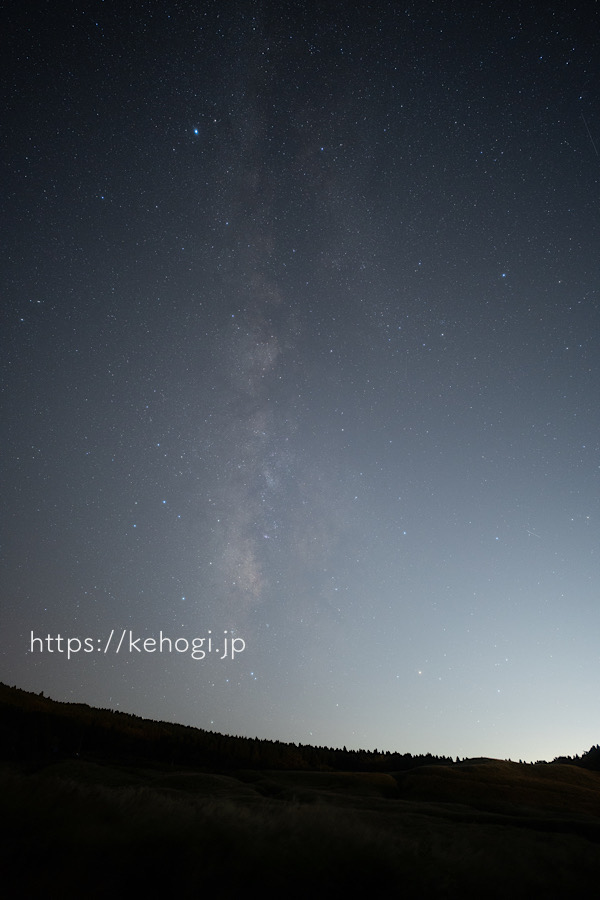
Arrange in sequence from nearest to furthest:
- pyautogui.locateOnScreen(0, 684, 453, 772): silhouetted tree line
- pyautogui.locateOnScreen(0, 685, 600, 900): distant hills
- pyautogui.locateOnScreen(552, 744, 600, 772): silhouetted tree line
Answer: pyautogui.locateOnScreen(0, 685, 600, 900): distant hills, pyautogui.locateOnScreen(0, 684, 453, 772): silhouetted tree line, pyautogui.locateOnScreen(552, 744, 600, 772): silhouetted tree line

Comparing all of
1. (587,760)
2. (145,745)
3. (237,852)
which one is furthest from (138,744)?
(587,760)

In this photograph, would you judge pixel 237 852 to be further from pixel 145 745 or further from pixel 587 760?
pixel 587 760

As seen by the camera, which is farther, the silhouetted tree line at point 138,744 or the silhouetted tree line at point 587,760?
the silhouetted tree line at point 587,760

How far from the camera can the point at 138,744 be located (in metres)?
19.7

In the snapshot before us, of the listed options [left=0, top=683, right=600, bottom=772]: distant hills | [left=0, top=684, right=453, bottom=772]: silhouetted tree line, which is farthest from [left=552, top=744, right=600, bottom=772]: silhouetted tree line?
[left=0, top=684, right=453, bottom=772]: silhouetted tree line

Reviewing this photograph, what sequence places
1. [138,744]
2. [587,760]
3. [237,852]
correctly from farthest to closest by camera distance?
[587,760], [138,744], [237,852]

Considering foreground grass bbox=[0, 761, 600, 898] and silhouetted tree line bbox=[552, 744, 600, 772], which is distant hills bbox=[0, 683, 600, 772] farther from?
foreground grass bbox=[0, 761, 600, 898]

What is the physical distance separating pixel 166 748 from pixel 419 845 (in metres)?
18.5

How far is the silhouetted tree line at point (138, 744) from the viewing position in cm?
1641

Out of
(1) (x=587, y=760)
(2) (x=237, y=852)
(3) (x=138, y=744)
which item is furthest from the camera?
(1) (x=587, y=760)

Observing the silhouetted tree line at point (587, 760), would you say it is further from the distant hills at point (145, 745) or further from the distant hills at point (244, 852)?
the distant hills at point (244, 852)

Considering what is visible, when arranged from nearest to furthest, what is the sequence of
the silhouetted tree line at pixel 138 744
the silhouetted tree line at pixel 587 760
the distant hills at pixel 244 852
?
the distant hills at pixel 244 852
the silhouetted tree line at pixel 138 744
the silhouetted tree line at pixel 587 760

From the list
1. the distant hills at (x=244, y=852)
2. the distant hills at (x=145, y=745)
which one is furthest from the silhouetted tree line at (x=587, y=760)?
the distant hills at (x=244, y=852)

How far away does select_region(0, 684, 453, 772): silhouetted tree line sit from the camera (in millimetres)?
16406
